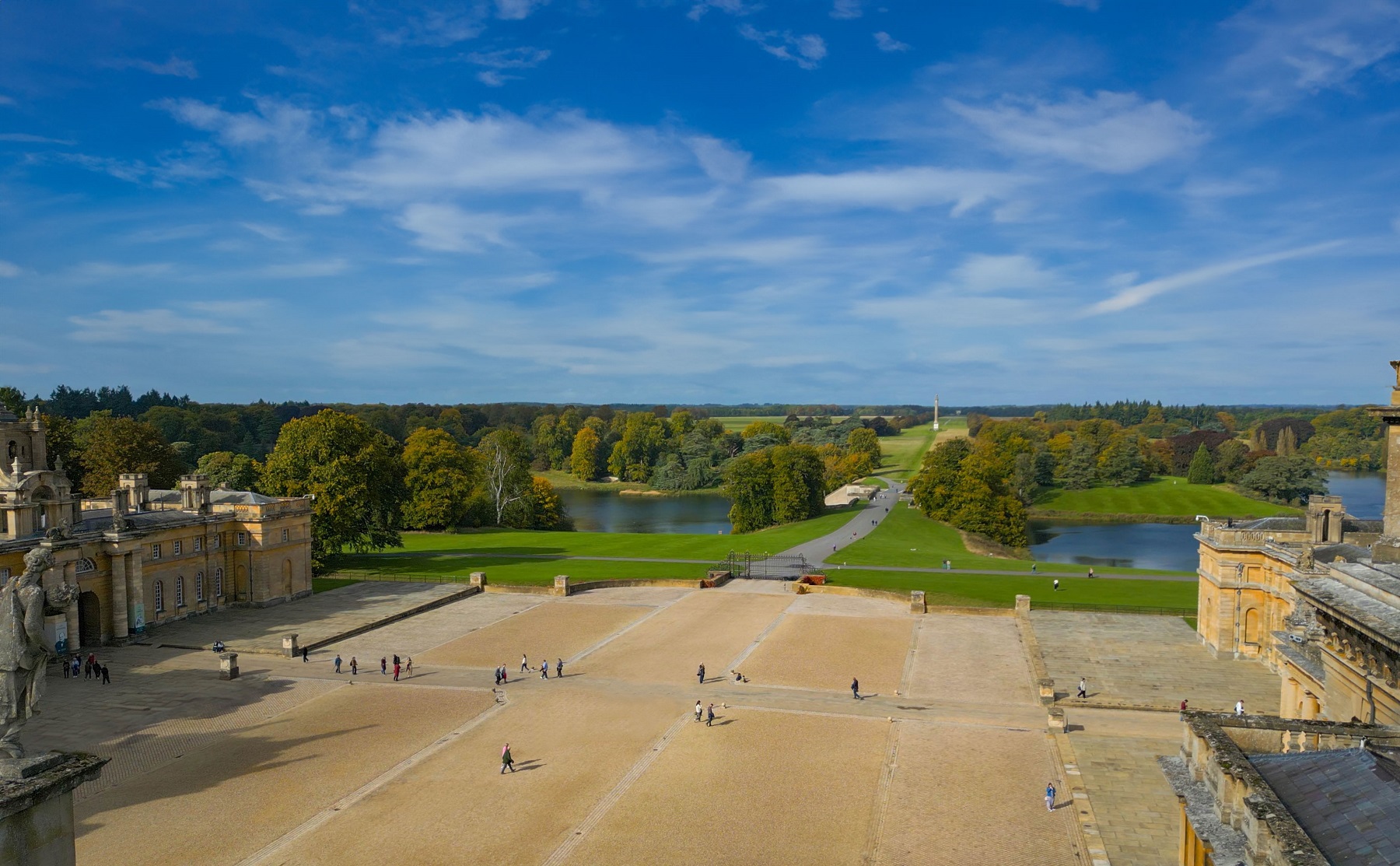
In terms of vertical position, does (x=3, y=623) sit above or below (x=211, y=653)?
above

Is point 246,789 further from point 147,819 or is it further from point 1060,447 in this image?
point 1060,447

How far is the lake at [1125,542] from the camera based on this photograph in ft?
221

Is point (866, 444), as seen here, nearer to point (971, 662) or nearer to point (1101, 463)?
point (1101, 463)

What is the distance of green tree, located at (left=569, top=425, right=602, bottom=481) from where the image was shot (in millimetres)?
136375

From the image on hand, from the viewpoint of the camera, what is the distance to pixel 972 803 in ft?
69.7

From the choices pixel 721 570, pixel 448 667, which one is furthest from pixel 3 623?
pixel 721 570

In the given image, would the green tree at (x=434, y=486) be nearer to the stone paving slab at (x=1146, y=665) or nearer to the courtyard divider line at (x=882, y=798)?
the stone paving slab at (x=1146, y=665)

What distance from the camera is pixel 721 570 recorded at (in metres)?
53.3

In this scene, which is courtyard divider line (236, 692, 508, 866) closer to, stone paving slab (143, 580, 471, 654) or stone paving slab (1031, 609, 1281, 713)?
stone paving slab (143, 580, 471, 654)

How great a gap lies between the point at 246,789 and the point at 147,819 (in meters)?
2.21

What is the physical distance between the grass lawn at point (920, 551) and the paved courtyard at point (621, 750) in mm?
Result: 16161

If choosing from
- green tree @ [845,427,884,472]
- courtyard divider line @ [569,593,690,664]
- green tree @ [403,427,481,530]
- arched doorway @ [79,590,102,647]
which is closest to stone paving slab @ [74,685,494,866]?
courtyard divider line @ [569,593,690,664]

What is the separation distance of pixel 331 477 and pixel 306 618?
13.3m

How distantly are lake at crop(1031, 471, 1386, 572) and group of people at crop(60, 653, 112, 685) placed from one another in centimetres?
Answer: 5552
